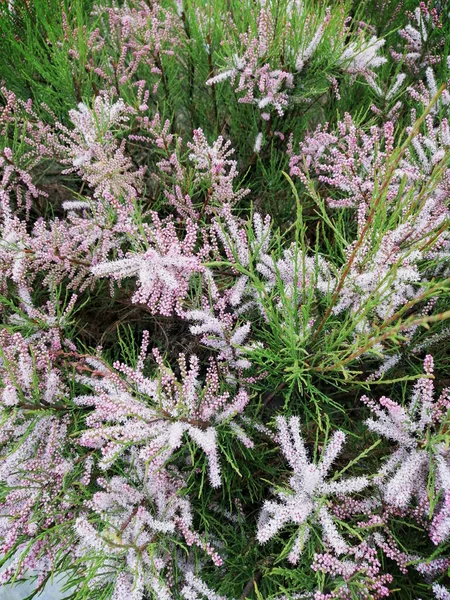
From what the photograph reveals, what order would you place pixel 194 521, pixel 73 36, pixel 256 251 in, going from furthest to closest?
pixel 73 36 < pixel 194 521 < pixel 256 251

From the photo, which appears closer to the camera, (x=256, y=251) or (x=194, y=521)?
(x=256, y=251)

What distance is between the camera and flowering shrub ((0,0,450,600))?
3.27ft

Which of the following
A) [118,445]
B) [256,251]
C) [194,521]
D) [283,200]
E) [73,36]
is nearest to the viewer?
[118,445]

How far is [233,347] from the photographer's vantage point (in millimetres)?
1200

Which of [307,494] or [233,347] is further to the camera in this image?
[233,347]

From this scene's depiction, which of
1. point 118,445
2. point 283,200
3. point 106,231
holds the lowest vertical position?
point 118,445

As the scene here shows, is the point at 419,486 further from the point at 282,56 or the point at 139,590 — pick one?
the point at 282,56

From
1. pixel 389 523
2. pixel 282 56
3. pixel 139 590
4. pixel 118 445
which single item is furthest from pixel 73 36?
pixel 389 523

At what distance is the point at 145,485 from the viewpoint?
1.16 metres

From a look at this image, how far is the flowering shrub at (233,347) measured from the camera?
996 millimetres

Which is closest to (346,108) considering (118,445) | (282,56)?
(282,56)

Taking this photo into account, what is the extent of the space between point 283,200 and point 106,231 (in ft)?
2.51

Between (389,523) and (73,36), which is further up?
(73,36)

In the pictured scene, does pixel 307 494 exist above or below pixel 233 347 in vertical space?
below
